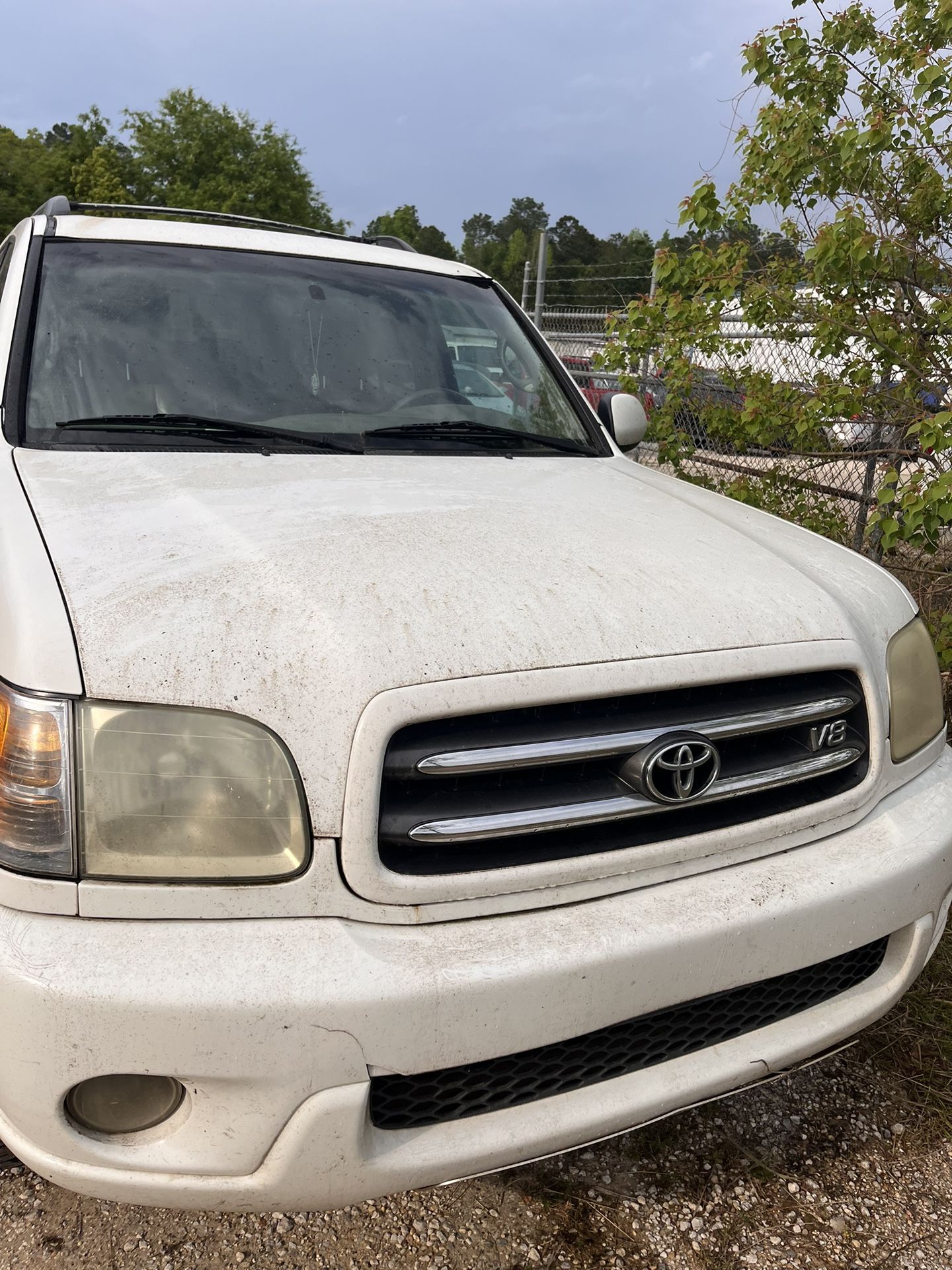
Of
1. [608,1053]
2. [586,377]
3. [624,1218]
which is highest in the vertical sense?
[586,377]

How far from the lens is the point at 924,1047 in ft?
8.23

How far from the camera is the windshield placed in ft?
8.17

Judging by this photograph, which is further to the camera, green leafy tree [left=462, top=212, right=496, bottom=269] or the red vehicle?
green leafy tree [left=462, top=212, right=496, bottom=269]

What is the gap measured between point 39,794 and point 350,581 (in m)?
0.58

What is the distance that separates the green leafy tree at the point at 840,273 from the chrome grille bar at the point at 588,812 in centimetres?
→ 217

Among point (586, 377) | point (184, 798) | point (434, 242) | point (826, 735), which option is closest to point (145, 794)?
point (184, 798)

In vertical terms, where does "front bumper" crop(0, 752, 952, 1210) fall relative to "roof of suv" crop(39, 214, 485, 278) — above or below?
below

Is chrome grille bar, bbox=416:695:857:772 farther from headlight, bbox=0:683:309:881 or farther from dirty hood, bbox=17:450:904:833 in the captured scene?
headlight, bbox=0:683:309:881

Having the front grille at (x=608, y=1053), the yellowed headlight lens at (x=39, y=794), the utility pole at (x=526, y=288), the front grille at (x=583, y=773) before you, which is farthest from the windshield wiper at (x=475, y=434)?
the utility pole at (x=526, y=288)

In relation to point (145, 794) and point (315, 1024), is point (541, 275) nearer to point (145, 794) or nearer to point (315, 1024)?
point (145, 794)

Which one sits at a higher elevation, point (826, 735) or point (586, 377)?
point (586, 377)

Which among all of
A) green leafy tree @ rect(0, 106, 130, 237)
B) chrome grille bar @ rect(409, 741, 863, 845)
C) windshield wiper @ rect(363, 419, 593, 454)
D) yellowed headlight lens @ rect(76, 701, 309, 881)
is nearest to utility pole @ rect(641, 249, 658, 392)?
windshield wiper @ rect(363, 419, 593, 454)

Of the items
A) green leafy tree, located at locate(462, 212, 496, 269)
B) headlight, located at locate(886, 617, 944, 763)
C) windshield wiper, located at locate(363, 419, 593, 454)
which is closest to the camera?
headlight, located at locate(886, 617, 944, 763)

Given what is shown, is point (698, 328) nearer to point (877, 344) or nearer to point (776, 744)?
point (877, 344)
